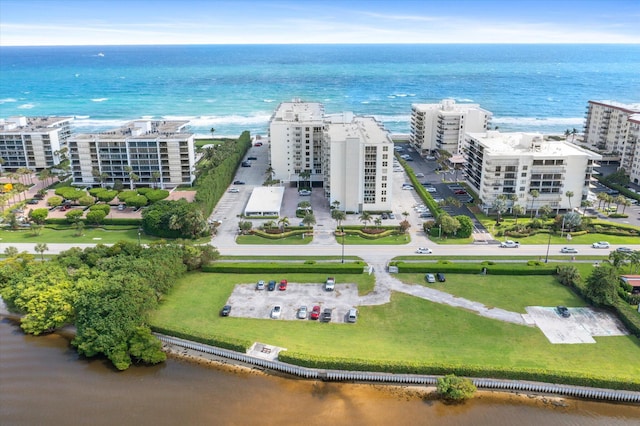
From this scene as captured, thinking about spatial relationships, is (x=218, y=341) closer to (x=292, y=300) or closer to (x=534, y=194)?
(x=292, y=300)

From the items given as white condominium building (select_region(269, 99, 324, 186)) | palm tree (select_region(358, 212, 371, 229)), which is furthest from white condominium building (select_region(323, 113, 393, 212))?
white condominium building (select_region(269, 99, 324, 186))

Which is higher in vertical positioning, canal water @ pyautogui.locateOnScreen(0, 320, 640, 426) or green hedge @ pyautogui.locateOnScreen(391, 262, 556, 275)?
green hedge @ pyautogui.locateOnScreen(391, 262, 556, 275)

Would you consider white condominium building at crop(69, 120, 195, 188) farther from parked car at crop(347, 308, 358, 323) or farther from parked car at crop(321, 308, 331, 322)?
parked car at crop(347, 308, 358, 323)

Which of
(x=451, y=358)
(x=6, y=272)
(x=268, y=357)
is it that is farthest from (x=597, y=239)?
(x=6, y=272)

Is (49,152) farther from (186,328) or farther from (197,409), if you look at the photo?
(197,409)

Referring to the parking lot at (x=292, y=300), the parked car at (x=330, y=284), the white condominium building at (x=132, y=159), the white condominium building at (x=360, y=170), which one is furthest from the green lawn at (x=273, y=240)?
the white condominium building at (x=132, y=159)

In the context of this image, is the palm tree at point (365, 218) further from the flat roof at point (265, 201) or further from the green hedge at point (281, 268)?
the green hedge at point (281, 268)

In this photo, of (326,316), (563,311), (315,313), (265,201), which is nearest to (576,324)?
(563,311)
